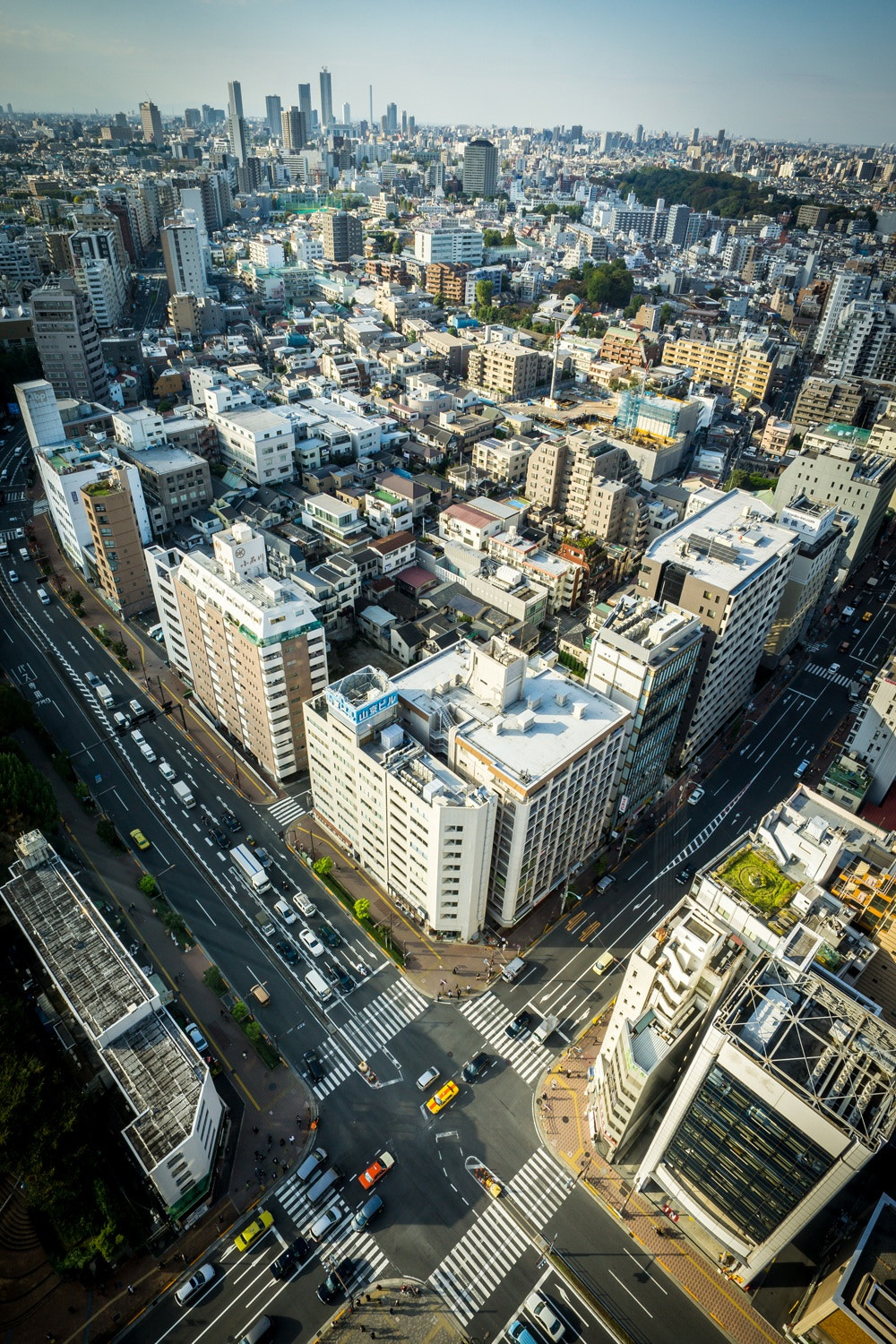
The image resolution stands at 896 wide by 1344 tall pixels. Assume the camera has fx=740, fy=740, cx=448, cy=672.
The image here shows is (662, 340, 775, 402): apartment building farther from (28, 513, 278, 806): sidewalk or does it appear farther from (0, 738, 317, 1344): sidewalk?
(0, 738, 317, 1344): sidewalk

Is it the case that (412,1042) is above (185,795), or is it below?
below

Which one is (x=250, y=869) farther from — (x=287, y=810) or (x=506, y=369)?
(x=506, y=369)

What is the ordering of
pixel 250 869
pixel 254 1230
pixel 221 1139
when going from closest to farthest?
pixel 254 1230 → pixel 221 1139 → pixel 250 869

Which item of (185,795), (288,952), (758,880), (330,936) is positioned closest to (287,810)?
(185,795)

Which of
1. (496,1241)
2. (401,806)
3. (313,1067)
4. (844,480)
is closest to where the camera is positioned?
(496,1241)

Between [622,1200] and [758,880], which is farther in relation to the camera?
[622,1200]

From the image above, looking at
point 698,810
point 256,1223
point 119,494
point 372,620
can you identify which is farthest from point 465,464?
point 256,1223

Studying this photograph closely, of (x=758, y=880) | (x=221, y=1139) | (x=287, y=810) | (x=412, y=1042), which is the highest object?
(x=758, y=880)
